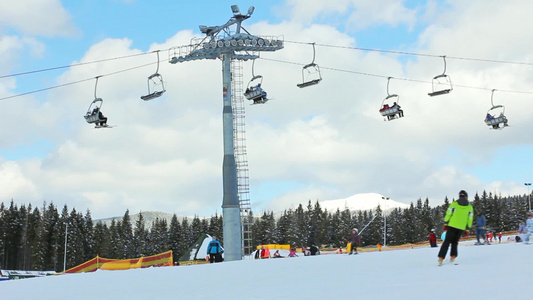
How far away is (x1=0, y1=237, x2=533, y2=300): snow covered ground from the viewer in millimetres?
10963

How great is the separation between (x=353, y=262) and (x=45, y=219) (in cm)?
12672

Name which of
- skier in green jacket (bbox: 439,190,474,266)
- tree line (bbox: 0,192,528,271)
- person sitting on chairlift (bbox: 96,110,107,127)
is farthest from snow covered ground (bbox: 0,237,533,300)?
tree line (bbox: 0,192,528,271)

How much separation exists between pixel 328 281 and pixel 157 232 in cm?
13902

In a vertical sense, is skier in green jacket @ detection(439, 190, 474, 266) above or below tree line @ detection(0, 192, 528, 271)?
below

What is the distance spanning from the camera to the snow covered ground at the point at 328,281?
10963 mm

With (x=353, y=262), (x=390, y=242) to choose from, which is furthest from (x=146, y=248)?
(x=353, y=262)

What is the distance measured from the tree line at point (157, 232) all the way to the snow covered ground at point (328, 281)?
113370 millimetres

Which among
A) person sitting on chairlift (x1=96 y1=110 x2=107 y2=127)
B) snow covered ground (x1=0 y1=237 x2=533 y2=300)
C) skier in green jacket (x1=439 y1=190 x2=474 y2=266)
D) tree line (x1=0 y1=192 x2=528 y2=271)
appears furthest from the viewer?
tree line (x1=0 y1=192 x2=528 y2=271)

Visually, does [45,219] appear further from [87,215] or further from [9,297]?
[9,297]

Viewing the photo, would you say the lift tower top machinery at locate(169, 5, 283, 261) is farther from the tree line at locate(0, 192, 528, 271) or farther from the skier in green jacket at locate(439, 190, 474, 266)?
the tree line at locate(0, 192, 528, 271)

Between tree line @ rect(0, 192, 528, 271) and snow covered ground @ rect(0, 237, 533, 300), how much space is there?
11337 centimetres

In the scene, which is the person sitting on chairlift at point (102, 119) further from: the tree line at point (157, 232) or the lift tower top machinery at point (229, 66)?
the tree line at point (157, 232)

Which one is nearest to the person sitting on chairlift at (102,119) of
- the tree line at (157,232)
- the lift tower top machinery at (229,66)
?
the lift tower top machinery at (229,66)

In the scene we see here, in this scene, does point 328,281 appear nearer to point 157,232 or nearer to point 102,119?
point 102,119
